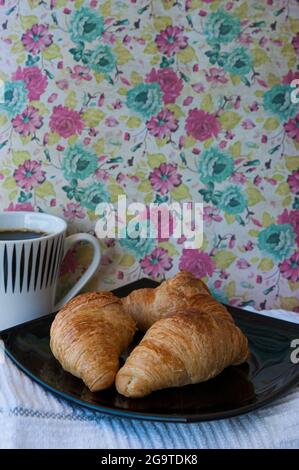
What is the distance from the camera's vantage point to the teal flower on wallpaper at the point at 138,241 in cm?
98

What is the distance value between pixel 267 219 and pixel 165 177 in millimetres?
183

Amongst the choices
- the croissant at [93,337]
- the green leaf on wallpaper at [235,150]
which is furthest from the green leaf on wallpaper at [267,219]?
the croissant at [93,337]

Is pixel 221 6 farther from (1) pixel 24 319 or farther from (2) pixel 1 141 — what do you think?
(1) pixel 24 319

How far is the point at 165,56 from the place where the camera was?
919 millimetres

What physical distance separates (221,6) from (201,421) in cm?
62

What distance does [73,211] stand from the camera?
3.16ft

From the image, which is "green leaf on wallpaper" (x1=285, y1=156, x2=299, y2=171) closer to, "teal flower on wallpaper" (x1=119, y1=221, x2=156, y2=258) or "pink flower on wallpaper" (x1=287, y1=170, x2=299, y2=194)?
"pink flower on wallpaper" (x1=287, y1=170, x2=299, y2=194)

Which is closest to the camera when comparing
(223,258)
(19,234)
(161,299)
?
(161,299)

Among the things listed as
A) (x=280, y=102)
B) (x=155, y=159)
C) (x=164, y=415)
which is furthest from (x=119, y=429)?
(x=280, y=102)

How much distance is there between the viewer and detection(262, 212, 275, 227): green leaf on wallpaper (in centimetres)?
97

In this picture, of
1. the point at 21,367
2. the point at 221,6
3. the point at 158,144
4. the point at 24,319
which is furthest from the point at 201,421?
the point at 221,6

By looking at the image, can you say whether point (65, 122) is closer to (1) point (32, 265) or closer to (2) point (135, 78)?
(2) point (135, 78)

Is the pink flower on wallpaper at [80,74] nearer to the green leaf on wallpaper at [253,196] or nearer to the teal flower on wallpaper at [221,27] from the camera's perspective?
the teal flower on wallpaper at [221,27]

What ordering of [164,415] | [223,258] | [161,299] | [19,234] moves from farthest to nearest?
[223,258], [19,234], [161,299], [164,415]
